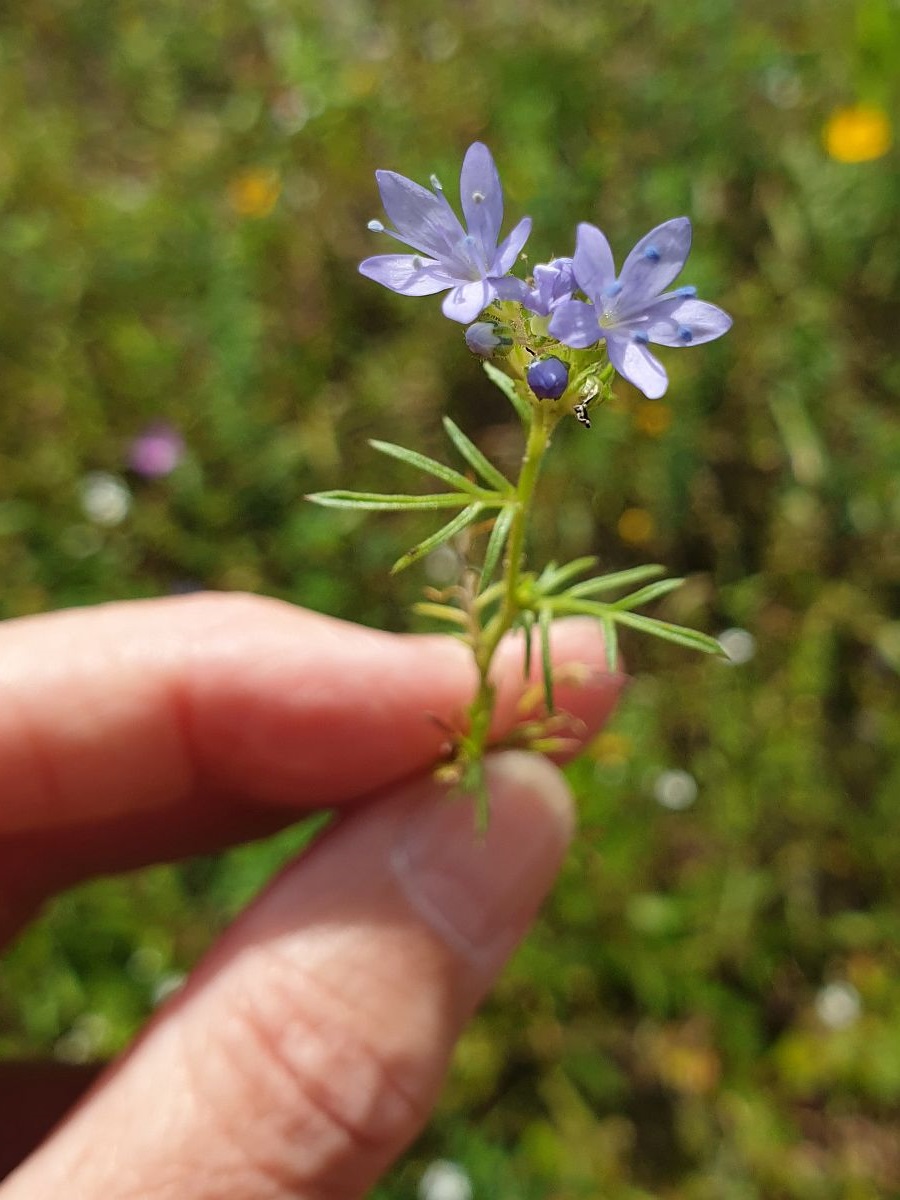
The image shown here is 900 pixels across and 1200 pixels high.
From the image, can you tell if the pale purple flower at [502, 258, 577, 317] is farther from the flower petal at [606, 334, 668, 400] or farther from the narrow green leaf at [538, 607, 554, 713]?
the narrow green leaf at [538, 607, 554, 713]

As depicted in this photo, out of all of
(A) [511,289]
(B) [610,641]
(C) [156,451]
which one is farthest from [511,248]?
(C) [156,451]

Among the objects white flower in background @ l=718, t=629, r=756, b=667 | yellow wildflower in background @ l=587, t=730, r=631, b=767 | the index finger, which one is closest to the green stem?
the index finger

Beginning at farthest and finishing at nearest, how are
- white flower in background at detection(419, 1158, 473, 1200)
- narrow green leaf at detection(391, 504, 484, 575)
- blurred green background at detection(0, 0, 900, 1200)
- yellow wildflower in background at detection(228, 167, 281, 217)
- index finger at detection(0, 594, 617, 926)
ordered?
yellow wildflower in background at detection(228, 167, 281, 217)
blurred green background at detection(0, 0, 900, 1200)
white flower in background at detection(419, 1158, 473, 1200)
index finger at detection(0, 594, 617, 926)
narrow green leaf at detection(391, 504, 484, 575)

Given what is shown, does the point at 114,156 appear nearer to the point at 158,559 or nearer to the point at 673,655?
the point at 158,559

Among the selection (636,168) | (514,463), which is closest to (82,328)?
(514,463)

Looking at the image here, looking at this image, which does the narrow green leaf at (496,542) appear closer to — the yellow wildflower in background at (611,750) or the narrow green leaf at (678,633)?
the narrow green leaf at (678,633)

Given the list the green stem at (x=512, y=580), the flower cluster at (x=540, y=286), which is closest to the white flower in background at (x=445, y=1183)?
the green stem at (x=512, y=580)
